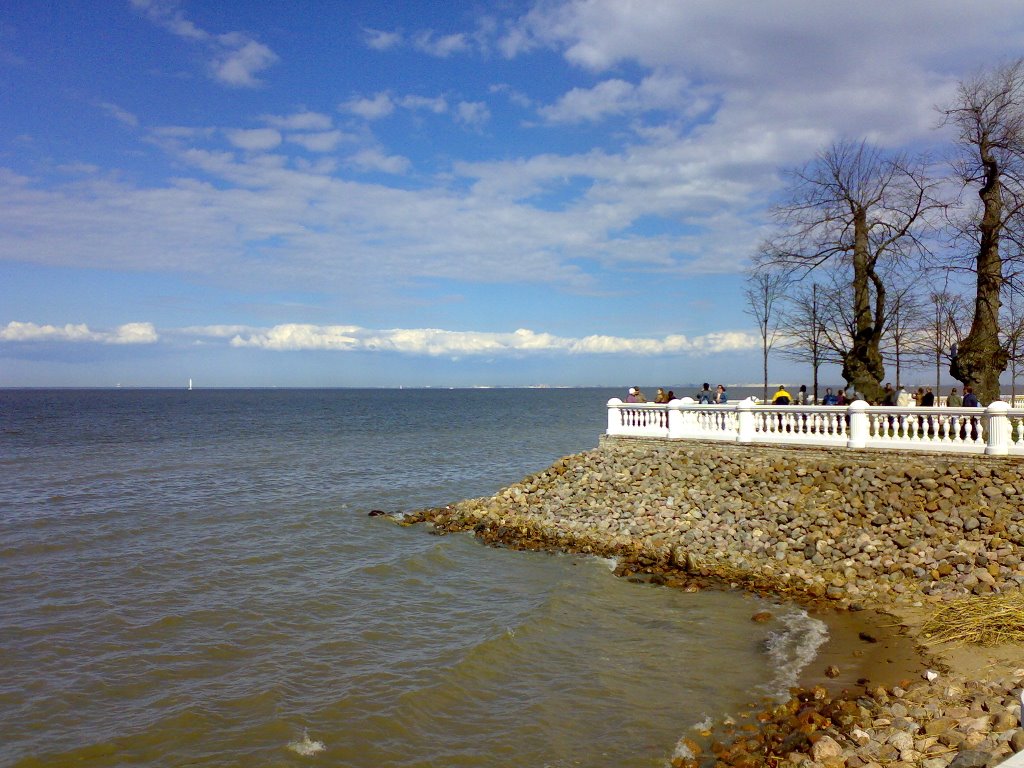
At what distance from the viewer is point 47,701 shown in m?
10.2

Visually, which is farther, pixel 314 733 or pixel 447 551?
pixel 447 551

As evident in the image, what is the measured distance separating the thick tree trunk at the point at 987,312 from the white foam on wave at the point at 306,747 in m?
18.7

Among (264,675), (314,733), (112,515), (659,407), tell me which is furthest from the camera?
(112,515)

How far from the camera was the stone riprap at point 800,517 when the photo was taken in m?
13.2

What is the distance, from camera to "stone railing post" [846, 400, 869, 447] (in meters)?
16.7

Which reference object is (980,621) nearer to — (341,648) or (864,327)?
(341,648)

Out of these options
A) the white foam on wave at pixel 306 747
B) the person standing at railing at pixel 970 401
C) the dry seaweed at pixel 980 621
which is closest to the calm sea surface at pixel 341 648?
the white foam on wave at pixel 306 747

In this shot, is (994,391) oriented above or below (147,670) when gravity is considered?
above

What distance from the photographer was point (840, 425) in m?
18.1

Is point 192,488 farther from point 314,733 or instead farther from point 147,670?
point 314,733

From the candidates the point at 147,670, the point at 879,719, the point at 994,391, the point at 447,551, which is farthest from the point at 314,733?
the point at 994,391

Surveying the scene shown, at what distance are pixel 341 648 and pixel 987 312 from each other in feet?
59.9

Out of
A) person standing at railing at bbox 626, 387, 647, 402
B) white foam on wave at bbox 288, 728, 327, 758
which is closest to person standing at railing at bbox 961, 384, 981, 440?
person standing at railing at bbox 626, 387, 647, 402

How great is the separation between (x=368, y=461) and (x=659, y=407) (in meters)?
22.9
